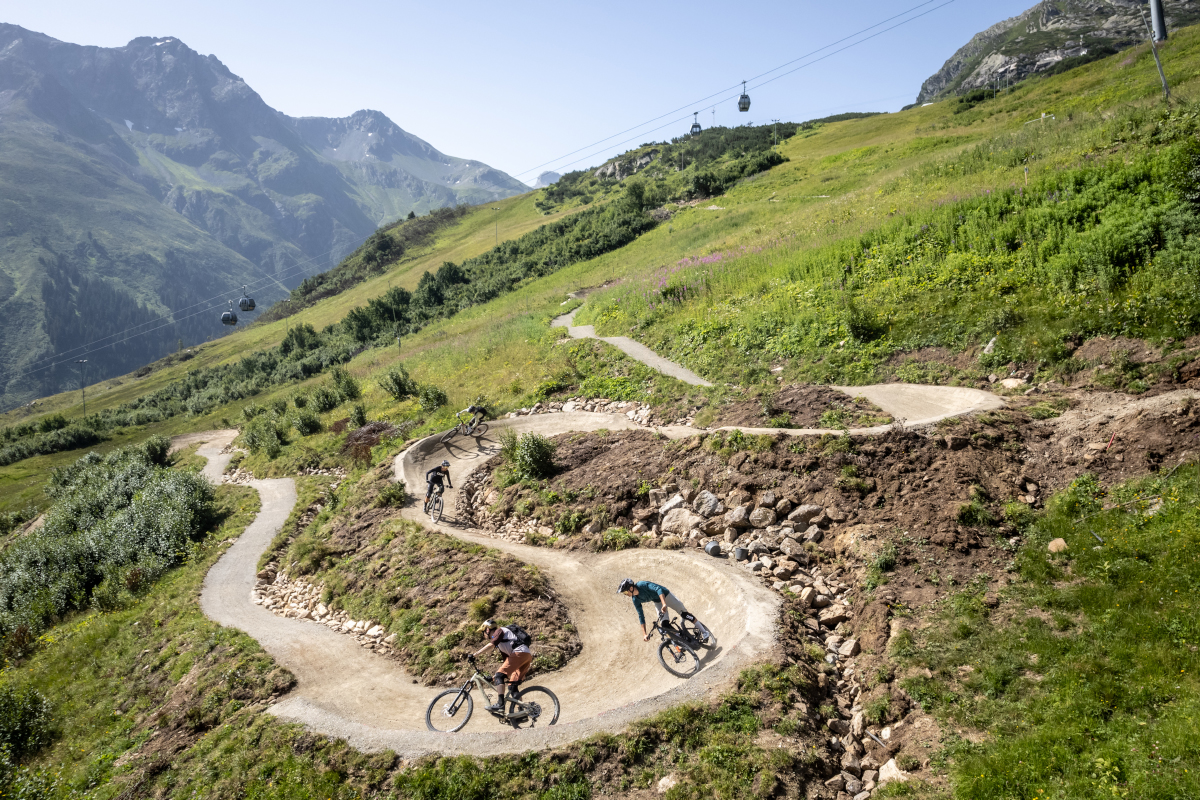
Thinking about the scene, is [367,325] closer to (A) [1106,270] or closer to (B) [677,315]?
(B) [677,315]

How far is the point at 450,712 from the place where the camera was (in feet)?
34.9

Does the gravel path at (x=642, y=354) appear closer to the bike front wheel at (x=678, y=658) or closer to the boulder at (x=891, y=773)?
the bike front wheel at (x=678, y=658)

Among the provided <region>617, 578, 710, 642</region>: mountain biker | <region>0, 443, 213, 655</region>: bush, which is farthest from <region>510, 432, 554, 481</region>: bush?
<region>0, 443, 213, 655</region>: bush

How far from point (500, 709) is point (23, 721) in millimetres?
13908

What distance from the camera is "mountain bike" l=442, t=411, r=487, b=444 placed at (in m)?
26.2

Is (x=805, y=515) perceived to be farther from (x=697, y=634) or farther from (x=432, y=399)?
(x=432, y=399)

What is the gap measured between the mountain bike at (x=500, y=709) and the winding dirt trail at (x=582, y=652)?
0.24 metres

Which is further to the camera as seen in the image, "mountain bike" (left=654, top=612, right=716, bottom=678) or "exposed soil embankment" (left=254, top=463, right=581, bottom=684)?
"exposed soil embankment" (left=254, top=463, right=581, bottom=684)

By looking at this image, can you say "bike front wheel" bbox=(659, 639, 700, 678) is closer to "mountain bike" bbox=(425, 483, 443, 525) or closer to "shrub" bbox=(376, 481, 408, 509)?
"mountain bike" bbox=(425, 483, 443, 525)

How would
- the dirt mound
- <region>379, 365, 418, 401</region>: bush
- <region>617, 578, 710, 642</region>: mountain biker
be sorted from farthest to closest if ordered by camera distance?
<region>379, 365, 418, 401</region>: bush < the dirt mound < <region>617, 578, 710, 642</region>: mountain biker

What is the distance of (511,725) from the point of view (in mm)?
10305

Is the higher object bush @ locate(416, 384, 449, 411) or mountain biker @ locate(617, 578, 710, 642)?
bush @ locate(416, 384, 449, 411)

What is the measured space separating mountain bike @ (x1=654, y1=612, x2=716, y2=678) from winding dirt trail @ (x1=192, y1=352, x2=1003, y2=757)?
0.85 feet

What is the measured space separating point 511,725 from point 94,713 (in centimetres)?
1271
